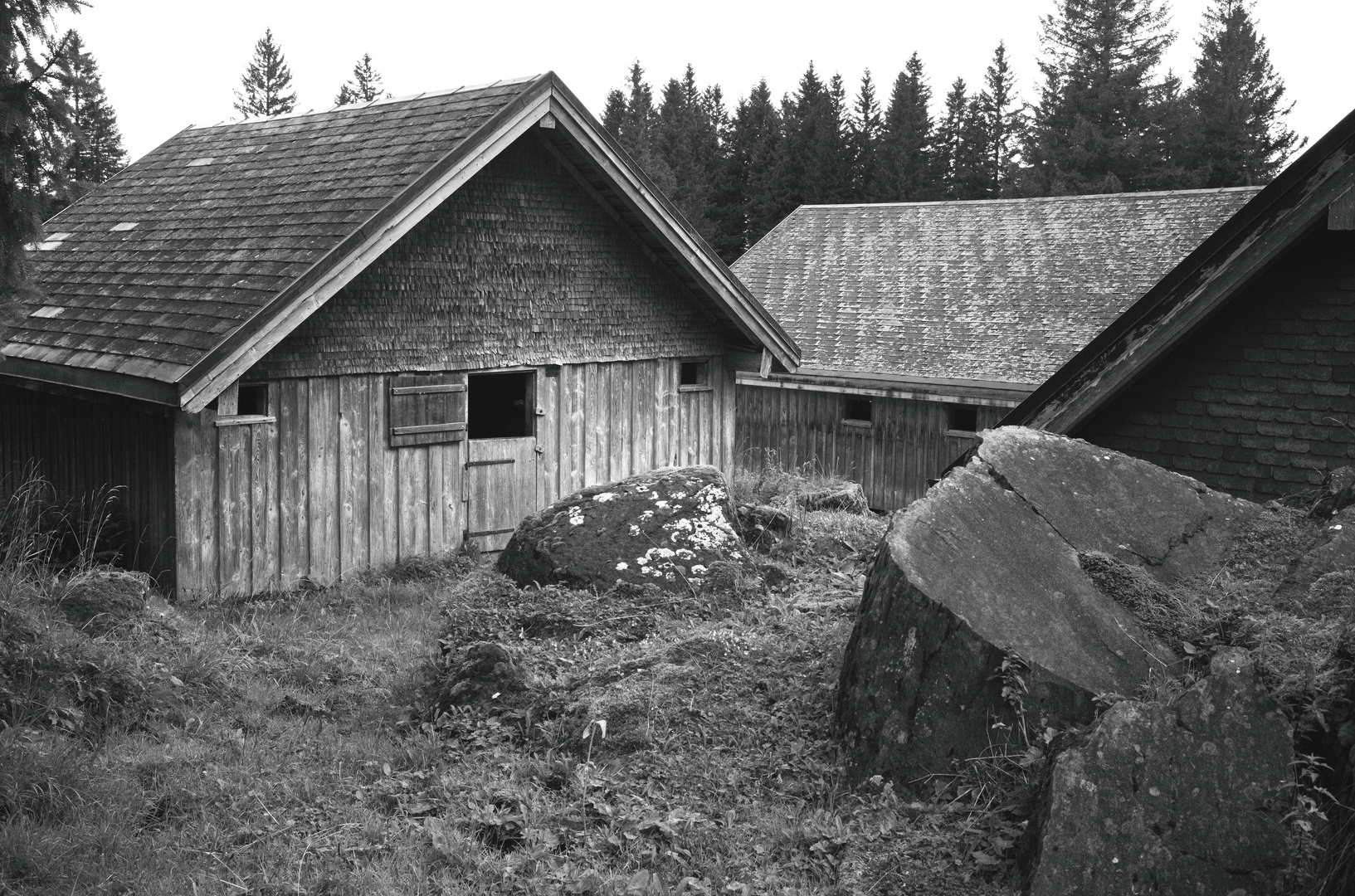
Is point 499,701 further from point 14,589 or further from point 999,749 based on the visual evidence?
point 14,589

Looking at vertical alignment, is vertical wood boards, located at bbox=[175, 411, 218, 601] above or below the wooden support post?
below

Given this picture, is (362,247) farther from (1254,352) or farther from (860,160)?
(860,160)

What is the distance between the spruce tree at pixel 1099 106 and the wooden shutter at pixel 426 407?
121 ft

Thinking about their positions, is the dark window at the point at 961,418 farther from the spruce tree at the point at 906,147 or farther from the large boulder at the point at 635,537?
the spruce tree at the point at 906,147

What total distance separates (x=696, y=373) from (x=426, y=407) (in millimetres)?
3838

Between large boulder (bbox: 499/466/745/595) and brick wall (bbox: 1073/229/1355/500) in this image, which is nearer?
brick wall (bbox: 1073/229/1355/500)

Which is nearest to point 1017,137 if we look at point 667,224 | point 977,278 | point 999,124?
point 999,124

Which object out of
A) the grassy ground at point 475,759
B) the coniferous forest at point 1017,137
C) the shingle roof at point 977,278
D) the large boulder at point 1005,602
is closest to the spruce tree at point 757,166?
the coniferous forest at point 1017,137

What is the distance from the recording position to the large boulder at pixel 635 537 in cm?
780

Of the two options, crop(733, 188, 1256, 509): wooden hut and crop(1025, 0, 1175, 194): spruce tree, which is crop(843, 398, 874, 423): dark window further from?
crop(1025, 0, 1175, 194): spruce tree

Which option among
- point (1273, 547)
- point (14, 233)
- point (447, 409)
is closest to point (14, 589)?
point (14, 233)

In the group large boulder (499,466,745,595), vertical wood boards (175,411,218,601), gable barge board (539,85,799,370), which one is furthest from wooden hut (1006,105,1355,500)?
vertical wood boards (175,411,218,601)

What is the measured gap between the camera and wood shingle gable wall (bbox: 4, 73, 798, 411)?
9.48m

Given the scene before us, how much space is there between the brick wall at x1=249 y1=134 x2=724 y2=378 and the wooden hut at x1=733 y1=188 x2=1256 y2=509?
5.13m
